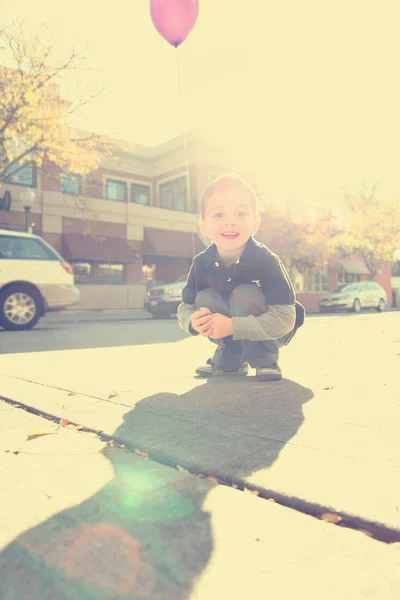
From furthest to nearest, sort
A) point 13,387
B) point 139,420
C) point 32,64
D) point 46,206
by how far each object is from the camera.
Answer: point 46,206, point 32,64, point 13,387, point 139,420

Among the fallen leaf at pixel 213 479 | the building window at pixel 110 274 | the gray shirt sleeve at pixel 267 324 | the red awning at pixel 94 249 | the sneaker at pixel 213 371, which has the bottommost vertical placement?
the sneaker at pixel 213 371

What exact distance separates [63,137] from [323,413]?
12.5 metres

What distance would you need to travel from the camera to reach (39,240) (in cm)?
815

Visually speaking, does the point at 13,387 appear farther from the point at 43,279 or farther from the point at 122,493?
the point at 43,279

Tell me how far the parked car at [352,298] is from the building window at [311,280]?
6.40 metres

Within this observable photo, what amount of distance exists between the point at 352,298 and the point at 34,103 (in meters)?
14.8

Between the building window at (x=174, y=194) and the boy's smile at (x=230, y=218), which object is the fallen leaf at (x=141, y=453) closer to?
the boy's smile at (x=230, y=218)

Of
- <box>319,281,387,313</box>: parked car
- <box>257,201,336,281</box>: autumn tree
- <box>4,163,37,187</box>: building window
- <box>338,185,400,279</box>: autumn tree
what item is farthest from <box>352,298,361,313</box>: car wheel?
<box>4,163,37,187</box>: building window

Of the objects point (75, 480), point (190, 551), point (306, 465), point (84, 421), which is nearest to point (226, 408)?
point (84, 421)

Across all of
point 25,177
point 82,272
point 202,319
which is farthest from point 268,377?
point 25,177

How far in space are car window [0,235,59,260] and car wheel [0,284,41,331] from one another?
20.1 inches

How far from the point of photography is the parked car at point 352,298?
67.6 feet

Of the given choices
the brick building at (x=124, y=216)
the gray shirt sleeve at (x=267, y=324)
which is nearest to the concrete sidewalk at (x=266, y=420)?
the gray shirt sleeve at (x=267, y=324)

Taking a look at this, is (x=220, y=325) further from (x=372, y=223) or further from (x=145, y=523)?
(x=372, y=223)
